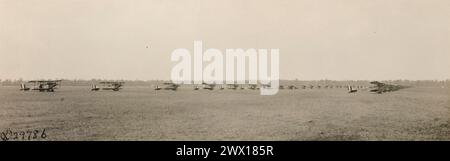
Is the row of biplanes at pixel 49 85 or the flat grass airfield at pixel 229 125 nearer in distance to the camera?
the flat grass airfield at pixel 229 125

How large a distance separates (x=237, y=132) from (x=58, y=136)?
23.7ft

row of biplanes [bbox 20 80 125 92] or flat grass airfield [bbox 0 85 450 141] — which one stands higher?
row of biplanes [bbox 20 80 125 92]

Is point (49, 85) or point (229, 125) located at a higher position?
point (49, 85)

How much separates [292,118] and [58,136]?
11.6m

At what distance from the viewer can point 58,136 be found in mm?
15328

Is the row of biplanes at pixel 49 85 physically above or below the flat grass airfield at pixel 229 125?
above

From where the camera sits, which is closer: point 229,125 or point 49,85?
point 229,125

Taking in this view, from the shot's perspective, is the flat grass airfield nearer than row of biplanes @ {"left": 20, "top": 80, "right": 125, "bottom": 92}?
Yes

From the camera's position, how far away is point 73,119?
65.1ft
